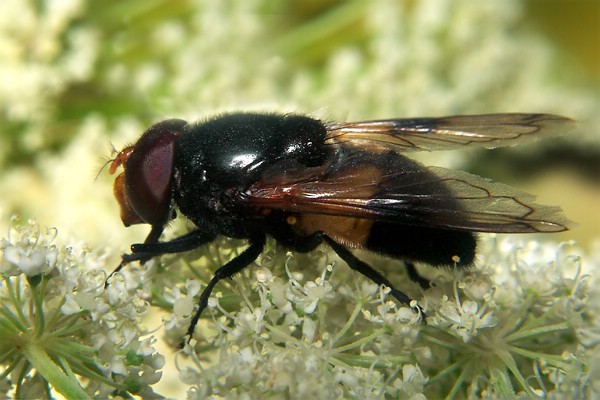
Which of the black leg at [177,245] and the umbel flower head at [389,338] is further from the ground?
the black leg at [177,245]

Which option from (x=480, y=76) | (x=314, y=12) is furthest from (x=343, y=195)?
(x=314, y=12)

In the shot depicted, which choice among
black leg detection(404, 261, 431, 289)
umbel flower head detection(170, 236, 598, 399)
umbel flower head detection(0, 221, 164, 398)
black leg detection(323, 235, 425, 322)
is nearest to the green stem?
umbel flower head detection(0, 221, 164, 398)

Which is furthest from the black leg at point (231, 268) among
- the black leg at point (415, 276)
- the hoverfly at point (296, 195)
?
the black leg at point (415, 276)

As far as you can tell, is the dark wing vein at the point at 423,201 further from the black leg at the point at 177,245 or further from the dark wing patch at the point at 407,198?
the black leg at the point at 177,245

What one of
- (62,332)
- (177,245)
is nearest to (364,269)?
(177,245)

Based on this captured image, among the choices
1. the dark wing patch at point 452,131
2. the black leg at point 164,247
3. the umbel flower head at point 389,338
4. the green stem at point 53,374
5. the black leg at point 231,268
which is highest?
the dark wing patch at point 452,131

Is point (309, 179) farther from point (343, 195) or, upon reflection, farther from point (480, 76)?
point (480, 76)
